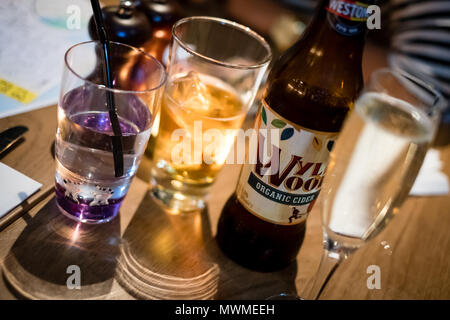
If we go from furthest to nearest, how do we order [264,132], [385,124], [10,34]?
[10,34]
[264,132]
[385,124]

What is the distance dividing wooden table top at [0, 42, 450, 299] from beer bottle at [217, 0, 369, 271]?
0.09 meters

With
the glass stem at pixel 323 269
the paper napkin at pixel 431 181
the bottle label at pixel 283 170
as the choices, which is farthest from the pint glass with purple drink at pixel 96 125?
the paper napkin at pixel 431 181

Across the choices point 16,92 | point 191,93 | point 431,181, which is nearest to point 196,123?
point 191,93

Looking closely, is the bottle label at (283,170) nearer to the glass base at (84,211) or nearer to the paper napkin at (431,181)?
the glass base at (84,211)

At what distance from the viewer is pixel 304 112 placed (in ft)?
1.72

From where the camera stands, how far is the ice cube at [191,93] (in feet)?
1.97

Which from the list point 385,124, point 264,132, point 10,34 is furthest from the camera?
point 10,34

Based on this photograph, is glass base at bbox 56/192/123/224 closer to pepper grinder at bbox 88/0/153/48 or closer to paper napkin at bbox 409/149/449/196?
pepper grinder at bbox 88/0/153/48

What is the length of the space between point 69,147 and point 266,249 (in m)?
0.26

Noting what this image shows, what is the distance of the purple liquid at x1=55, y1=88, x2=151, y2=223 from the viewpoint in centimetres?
51

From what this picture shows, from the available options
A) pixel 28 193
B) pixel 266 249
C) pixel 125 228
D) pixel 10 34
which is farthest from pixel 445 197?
pixel 10 34

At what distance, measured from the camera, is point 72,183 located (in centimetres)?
54

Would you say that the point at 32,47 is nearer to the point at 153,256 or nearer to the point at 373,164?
the point at 153,256

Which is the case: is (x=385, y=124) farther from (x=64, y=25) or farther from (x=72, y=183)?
(x=64, y=25)
